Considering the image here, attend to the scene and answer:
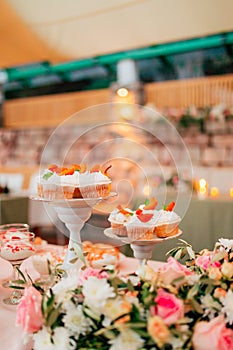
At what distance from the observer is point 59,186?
4.68 feet

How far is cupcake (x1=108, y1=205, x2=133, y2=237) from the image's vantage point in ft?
4.87

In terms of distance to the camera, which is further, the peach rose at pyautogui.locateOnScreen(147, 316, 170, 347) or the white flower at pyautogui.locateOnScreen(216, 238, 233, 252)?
the white flower at pyautogui.locateOnScreen(216, 238, 233, 252)

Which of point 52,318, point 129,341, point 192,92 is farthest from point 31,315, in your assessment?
point 192,92

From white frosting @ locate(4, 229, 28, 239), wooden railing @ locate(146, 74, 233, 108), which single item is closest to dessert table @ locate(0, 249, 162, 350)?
white frosting @ locate(4, 229, 28, 239)

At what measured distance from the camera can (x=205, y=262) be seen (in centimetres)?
103

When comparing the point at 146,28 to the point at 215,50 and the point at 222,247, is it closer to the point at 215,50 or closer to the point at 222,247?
the point at 215,50

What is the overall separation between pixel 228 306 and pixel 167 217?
24.0 inches

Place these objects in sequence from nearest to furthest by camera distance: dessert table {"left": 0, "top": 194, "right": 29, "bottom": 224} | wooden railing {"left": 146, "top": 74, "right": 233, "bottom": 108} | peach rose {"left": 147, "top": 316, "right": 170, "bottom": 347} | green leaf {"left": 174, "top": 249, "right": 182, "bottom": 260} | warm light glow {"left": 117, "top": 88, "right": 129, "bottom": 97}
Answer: peach rose {"left": 147, "top": 316, "right": 170, "bottom": 347}, green leaf {"left": 174, "top": 249, "right": 182, "bottom": 260}, dessert table {"left": 0, "top": 194, "right": 29, "bottom": 224}, wooden railing {"left": 146, "top": 74, "right": 233, "bottom": 108}, warm light glow {"left": 117, "top": 88, "right": 129, "bottom": 97}

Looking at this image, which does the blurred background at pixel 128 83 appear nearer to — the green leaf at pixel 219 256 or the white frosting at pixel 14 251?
the white frosting at pixel 14 251

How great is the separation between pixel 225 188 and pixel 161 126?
142 cm

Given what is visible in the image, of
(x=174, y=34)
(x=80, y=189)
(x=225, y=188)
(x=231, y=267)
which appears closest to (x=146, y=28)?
(x=174, y=34)

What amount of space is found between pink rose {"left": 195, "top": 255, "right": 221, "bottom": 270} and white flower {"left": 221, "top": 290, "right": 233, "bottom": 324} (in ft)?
0.40

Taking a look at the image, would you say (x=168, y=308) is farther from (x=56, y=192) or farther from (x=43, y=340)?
(x=56, y=192)

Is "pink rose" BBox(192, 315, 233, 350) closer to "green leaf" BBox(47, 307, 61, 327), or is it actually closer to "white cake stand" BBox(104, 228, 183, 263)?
"green leaf" BBox(47, 307, 61, 327)
